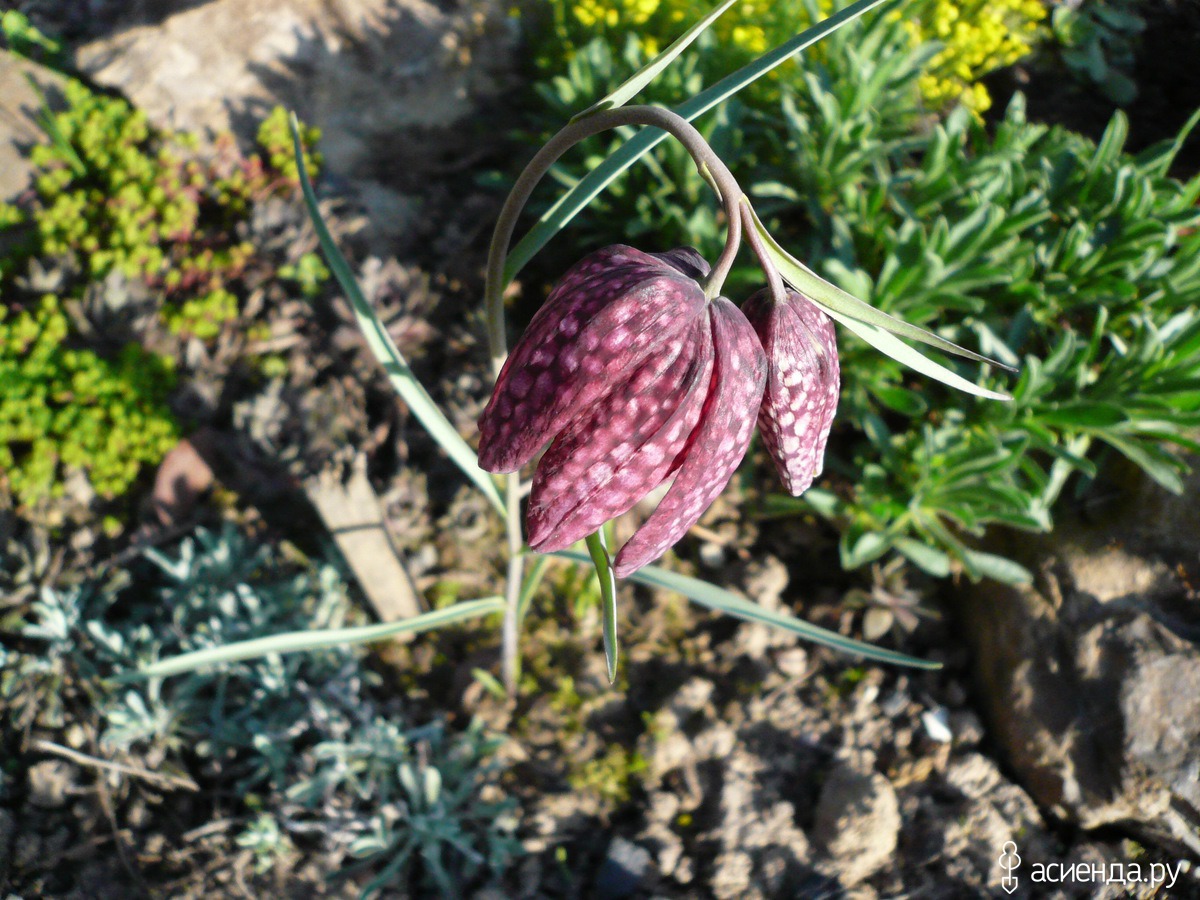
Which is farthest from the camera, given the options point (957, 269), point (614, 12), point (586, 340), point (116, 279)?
point (614, 12)

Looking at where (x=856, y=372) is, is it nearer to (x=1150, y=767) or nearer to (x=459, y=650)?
(x=1150, y=767)

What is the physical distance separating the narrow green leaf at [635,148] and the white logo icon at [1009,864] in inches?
55.6

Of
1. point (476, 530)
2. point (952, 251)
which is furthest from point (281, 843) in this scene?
point (952, 251)

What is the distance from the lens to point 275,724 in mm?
1517

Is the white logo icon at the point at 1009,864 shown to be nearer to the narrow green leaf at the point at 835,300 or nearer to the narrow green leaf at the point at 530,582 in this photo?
the narrow green leaf at the point at 530,582

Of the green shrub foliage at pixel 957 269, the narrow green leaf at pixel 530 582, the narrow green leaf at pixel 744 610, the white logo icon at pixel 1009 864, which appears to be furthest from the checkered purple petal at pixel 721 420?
the white logo icon at pixel 1009 864

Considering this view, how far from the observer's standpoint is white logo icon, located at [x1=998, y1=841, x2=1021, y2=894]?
145cm

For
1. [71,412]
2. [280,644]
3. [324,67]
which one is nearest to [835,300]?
[280,644]

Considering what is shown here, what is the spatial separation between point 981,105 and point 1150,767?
66.7 inches

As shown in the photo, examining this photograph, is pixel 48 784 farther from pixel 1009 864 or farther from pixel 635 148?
pixel 1009 864

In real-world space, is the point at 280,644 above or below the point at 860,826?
above

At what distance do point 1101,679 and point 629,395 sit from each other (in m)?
1.34

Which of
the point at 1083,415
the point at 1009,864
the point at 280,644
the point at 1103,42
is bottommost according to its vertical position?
the point at 1009,864

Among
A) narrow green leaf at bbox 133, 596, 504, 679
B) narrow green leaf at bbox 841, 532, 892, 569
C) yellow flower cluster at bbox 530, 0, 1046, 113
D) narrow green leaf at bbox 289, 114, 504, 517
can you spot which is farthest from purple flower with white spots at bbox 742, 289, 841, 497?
yellow flower cluster at bbox 530, 0, 1046, 113
